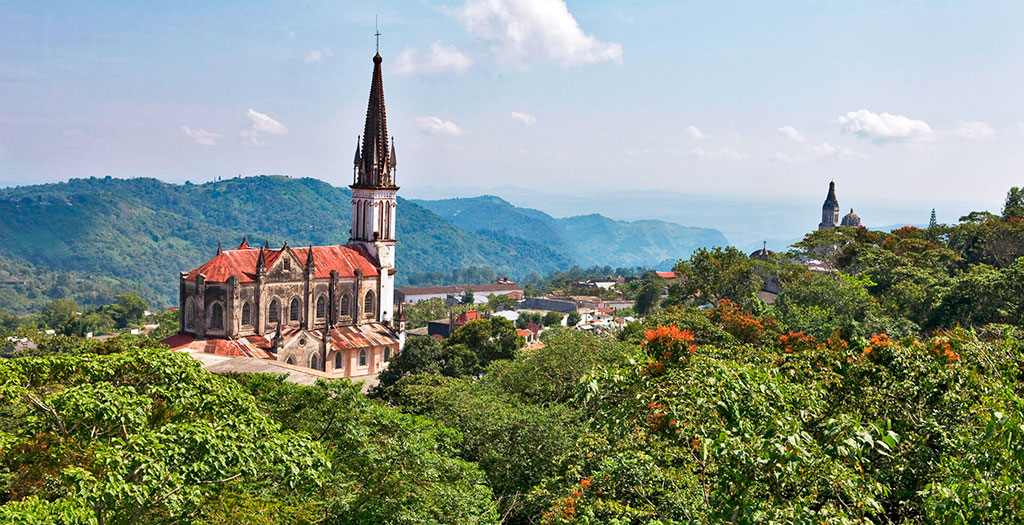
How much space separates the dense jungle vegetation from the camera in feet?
25.2

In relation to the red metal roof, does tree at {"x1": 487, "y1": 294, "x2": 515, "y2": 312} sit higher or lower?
lower

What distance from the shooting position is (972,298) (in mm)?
27531

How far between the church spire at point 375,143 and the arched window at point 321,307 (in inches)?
270

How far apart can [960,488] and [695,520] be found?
8.42 ft

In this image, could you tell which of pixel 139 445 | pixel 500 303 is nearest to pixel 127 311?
pixel 500 303

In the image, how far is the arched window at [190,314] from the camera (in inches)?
1346

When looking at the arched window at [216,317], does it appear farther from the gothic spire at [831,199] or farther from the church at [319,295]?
the gothic spire at [831,199]

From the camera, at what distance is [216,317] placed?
3431 cm

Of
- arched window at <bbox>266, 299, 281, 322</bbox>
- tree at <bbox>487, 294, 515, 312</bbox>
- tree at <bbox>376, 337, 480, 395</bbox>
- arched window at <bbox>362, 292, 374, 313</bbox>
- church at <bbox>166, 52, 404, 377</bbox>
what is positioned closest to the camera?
tree at <bbox>376, 337, 480, 395</bbox>

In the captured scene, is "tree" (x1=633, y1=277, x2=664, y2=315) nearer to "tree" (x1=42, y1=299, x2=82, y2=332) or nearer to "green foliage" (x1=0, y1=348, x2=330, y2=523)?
"green foliage" (x1=0, y1=348, x2=330, y2=523)

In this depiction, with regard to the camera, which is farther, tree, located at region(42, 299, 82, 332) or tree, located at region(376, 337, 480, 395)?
tree, located at region(42, 299, 82, 332)

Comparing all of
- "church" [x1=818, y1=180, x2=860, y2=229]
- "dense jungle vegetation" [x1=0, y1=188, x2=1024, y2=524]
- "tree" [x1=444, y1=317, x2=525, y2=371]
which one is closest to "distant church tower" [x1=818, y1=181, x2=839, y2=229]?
"church" [x1=818, y1=180, x2=860, y2=229]

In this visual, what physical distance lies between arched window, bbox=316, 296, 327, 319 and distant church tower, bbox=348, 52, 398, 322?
11.9 feet

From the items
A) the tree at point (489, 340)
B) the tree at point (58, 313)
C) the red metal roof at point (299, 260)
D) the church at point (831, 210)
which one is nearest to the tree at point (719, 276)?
the tree at point (489, 340)
